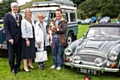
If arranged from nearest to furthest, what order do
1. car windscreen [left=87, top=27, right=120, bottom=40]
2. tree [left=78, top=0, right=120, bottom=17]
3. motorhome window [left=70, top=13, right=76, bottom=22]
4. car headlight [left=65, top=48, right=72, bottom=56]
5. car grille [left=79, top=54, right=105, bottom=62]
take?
1. car grille [left=79, top=54, right=105, bottom=62]
2. car headlight [left=65, top=48, right=72, bottom=56]
3. car windscreen [left=87, top=27, right=120, bottom=40]
4. motorhome window [left=70, top=13, right=76, bottom=22]
5. tree [left=78, top=0, right=120, bottom=17]

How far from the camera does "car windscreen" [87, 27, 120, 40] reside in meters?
6.36

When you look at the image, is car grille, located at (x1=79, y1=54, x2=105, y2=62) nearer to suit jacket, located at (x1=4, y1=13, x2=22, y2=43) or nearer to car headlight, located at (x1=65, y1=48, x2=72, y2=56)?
car headlight, located at (x1=65, y1=48, x2=72, y2=56)

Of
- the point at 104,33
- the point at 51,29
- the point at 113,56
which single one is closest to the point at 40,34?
the point at 51,29

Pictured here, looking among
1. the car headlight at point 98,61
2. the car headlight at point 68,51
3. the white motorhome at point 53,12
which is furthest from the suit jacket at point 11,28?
the white motorhome at point 53,12

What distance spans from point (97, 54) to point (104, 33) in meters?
1.35

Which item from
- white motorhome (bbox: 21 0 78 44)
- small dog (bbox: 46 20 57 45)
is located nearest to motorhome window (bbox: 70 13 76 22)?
white motorhome (bbox: 21 0 78 44)

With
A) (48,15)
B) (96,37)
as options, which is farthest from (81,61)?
(48,15)

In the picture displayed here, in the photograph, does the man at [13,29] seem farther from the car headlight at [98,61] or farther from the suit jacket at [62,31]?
the car headlight at [98,61]

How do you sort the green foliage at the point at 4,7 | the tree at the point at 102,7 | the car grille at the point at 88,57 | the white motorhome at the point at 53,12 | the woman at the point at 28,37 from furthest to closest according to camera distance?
1. the green foliage at the point at 4,7
2. the tree at the point at 102,7
3. the white motorhome at the point at 53,12
4. the woman at the point at 28,37
5. the car grille at the point at 88,57

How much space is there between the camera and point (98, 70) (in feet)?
17.3

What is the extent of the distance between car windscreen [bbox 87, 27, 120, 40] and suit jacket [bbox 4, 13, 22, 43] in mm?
2309

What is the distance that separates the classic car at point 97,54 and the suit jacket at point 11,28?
4.91ft

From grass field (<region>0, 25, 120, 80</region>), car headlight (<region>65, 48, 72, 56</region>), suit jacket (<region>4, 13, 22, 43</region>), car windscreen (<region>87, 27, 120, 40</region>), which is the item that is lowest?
grass field (<region>0, 25, 120, 80</region>)

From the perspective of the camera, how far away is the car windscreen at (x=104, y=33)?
636 centimetres
